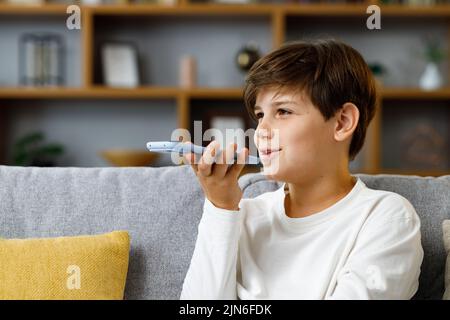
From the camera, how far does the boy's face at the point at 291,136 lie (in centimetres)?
119

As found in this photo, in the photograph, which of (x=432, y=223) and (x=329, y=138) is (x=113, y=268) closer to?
(x=329, y=138)

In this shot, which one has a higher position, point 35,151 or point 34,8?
Result: point 34,8

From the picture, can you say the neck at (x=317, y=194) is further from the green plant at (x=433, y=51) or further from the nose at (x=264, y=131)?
the green plant at (x=433, y=51)

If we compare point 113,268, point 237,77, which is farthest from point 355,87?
point 237,77

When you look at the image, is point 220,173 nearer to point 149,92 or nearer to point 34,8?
point 149,92

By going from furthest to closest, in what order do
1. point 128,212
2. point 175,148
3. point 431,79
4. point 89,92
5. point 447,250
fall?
point 431,79 → point 89,92 → point 128,212 → point 447,250 → point 175,148

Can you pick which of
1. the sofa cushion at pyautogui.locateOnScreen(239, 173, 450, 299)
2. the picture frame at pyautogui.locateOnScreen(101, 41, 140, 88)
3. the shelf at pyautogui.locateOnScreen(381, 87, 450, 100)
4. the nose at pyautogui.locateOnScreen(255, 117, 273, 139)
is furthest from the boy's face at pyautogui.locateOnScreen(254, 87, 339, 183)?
the picture frame at pyautogui.locateOnScreen(101, 41, 140, 88)

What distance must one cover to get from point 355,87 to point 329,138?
11 centimetres

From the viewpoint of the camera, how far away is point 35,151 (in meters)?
3.58

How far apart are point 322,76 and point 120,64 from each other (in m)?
2.53

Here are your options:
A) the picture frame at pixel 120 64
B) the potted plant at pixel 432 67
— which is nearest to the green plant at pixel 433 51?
the potted plant at pixel 432 67

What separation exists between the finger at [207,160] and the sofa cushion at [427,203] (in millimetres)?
364

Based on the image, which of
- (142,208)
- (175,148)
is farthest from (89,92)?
Answer: (175,148)

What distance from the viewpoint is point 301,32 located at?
3.67 m
